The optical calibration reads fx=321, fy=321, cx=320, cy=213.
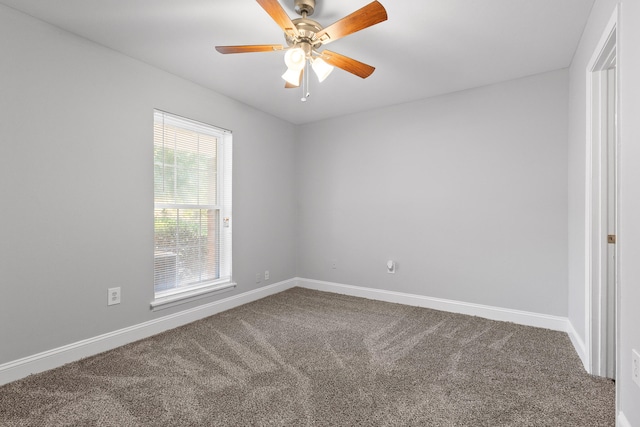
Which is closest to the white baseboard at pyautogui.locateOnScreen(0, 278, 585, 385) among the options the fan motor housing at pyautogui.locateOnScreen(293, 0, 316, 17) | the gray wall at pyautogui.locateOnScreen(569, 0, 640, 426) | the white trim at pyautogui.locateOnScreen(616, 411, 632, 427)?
the white trim at pyautogui.locateOnScreen(616, 411, 632, 427)

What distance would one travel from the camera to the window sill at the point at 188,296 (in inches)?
118

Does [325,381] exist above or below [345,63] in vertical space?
below

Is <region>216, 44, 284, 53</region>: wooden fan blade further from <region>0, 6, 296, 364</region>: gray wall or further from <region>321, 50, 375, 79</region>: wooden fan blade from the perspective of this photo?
<region>0, 6, 296, 364</region>: gray wall

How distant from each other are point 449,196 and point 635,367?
2.36 meters

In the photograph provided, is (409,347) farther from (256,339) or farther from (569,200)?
(569,200)

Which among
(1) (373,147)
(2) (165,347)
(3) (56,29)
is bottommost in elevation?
(2) (165,347)

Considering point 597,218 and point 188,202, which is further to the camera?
point 188,202

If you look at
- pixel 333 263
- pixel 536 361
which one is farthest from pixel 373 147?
pixel 536 361

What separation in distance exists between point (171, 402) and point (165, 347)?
875 mm

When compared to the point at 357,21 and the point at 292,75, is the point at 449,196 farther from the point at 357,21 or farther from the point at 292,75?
the point at 357,21

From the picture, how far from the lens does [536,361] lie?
2.38 metres

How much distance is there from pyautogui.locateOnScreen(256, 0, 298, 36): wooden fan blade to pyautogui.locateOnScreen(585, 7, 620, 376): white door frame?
1.91 metres

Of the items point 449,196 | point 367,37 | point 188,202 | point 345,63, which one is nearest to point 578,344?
point 449,196

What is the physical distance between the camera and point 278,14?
5.77 feet
